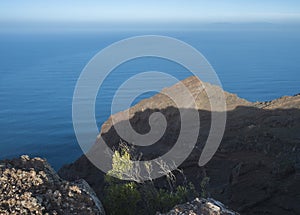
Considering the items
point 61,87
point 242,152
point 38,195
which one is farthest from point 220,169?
point 61,87

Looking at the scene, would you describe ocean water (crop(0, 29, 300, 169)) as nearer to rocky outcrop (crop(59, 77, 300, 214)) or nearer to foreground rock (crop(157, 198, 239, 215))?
rocky outcrop (crop(59, 77, 300, 214))

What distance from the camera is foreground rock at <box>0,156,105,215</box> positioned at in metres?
7.76

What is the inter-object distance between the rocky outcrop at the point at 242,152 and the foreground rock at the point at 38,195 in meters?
9.13

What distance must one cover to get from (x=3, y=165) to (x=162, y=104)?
32100 mm

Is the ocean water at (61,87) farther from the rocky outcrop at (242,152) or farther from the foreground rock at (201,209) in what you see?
the foreground rock at (201,209)

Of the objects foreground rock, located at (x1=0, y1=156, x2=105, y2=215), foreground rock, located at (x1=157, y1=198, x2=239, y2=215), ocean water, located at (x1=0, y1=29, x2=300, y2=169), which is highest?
foreground rock, located at (x1=157, y1=198, x2=239, y2=215)

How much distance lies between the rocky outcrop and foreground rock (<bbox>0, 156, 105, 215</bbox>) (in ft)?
30.0

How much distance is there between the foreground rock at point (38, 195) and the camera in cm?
776

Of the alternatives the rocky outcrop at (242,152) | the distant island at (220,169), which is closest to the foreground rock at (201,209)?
the distant island at (220,169)

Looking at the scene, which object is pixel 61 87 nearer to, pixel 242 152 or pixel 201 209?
pixel 242 152

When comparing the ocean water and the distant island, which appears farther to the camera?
the ocean water

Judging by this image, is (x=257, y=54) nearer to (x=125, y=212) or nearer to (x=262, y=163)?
(x=262, y=163)

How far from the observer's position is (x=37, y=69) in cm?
13300

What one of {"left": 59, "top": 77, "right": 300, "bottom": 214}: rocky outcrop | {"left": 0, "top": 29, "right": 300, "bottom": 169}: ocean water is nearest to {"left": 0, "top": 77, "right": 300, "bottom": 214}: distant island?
{"left": 59, "top": 77, "right": 300, "bottom": 214}: rocky outcrop
